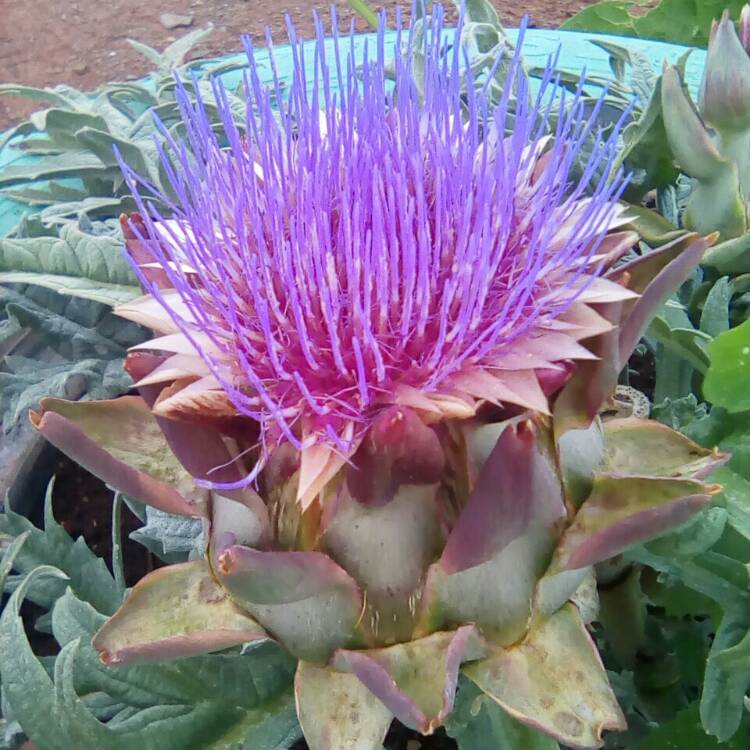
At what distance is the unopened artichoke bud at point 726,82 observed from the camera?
62 cm

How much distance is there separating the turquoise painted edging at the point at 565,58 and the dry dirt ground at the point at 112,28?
4.18ft

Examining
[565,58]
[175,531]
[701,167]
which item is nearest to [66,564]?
[175,531]

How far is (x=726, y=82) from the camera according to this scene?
63cm

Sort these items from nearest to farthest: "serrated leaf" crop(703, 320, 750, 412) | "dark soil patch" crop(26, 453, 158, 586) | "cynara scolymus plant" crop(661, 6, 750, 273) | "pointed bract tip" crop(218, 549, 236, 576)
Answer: "pointed bract tip" crop(218, 549, 236, 576) → "serrated leaf" crop(703, 320, 750, 412) → "cynara scolymus plant" crop(661, 6, 750, 273) → "dark soil patch" crop(26, 453, 158, 586)

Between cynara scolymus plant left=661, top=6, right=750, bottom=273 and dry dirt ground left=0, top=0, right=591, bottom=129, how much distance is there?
157 centimetres

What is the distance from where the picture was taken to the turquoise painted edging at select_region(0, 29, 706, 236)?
2.78 feet

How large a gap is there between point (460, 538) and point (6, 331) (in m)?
0.45

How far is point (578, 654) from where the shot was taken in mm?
426

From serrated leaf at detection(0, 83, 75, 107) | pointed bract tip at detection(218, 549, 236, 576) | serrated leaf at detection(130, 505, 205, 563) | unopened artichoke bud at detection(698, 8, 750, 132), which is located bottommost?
serrated leaf at detection(130, 505, 205, 563)

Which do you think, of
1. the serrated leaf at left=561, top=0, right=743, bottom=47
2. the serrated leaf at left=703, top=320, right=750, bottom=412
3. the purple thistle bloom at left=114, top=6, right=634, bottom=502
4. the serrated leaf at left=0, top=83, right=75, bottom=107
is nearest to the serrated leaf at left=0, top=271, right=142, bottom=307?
the purple thistle bloom at left=114, top=6, right=634, bottom=502

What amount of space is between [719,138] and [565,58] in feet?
0.86

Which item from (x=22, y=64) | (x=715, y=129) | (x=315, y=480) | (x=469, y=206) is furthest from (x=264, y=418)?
(x=22, y=64)

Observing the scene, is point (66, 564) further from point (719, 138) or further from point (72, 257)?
point (719, 138)

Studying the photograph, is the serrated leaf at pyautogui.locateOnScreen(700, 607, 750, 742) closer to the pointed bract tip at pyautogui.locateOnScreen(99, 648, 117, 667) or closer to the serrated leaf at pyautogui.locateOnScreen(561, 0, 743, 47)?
the pointed bract tip at pyautogui.locateOnScreen(99, 648, 117, 667)
